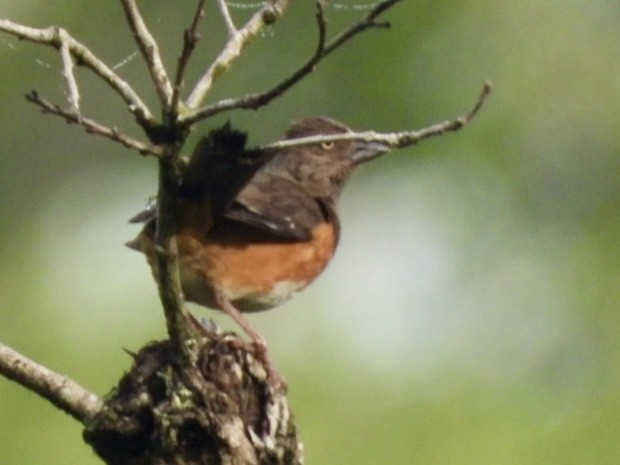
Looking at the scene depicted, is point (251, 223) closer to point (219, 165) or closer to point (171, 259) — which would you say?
point (219, 165)

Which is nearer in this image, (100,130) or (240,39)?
(100,130)

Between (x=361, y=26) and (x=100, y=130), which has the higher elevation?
(x=361, y=26)

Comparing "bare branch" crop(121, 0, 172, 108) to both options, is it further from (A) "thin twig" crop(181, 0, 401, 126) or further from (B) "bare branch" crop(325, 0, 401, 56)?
(B) "bare branch" crop(325, 0, 401, 56)

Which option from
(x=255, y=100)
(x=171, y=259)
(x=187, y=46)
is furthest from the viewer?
(x=171, y=259)

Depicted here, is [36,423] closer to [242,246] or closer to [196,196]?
[242,246]

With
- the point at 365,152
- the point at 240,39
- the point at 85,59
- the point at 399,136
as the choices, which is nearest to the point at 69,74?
the point at 85,59

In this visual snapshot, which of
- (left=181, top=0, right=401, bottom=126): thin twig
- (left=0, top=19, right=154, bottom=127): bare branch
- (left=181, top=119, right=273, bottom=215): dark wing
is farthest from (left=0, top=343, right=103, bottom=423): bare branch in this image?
(left=181, top=0, right=401, bottom=126): thin twig

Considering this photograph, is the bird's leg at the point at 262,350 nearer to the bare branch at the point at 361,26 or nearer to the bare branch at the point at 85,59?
the bare branch at the point at 85,59

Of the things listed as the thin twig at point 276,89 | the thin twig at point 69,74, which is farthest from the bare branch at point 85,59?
the thin twig at point 276,89
